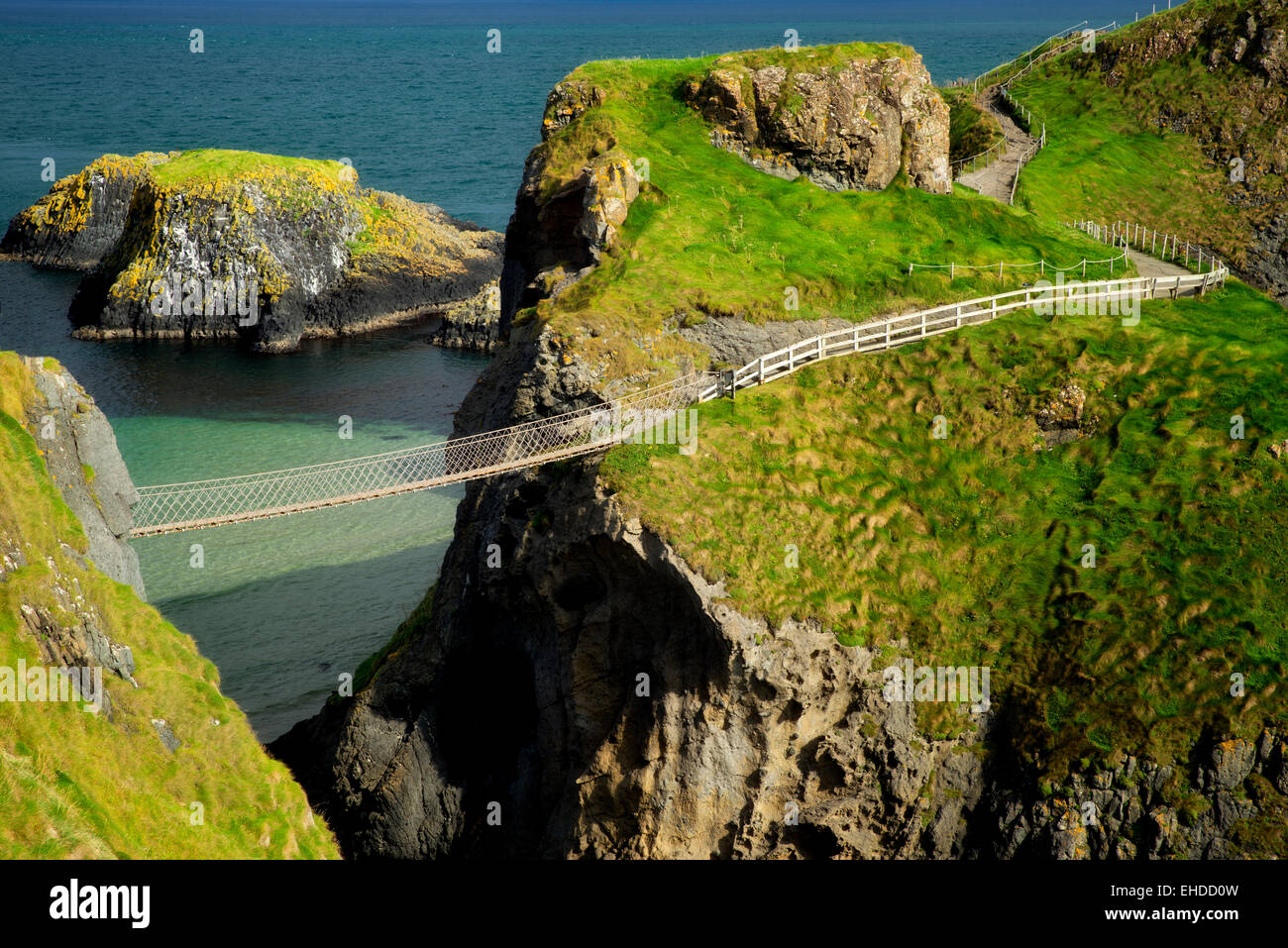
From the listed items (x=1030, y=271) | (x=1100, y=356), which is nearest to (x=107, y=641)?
(x=1100, y=356)

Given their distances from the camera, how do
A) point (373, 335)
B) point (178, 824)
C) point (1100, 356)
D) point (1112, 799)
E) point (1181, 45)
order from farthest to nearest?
point (373, 335) < point (1181, 45) < point (1100, 356) < point (1112, 799) < point (178, 824)

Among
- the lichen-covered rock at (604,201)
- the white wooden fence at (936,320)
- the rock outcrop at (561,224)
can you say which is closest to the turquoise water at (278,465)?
the rock outcrop at (561,224)

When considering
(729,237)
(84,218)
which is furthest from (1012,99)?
(84,218)

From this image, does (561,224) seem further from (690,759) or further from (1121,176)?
(1121,176)

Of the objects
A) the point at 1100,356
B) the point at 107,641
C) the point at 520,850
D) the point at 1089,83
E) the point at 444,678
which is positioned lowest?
the point at 520,850

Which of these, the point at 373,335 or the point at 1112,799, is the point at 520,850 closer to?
the point at 1112,799

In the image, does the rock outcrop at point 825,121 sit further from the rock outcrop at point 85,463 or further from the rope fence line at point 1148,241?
the rock outcrop at point 85,463

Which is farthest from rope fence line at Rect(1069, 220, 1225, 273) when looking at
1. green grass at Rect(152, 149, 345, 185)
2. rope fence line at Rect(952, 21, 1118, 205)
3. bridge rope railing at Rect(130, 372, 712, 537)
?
green grass at Rect(152, 149, 345, 185)

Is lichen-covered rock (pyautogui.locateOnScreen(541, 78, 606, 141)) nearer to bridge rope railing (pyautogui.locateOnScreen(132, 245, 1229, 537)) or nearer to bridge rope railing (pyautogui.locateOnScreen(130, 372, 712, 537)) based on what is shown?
bridge rope railing (pyautogui.locateOnScreen(132, 245, 1229, 537))
